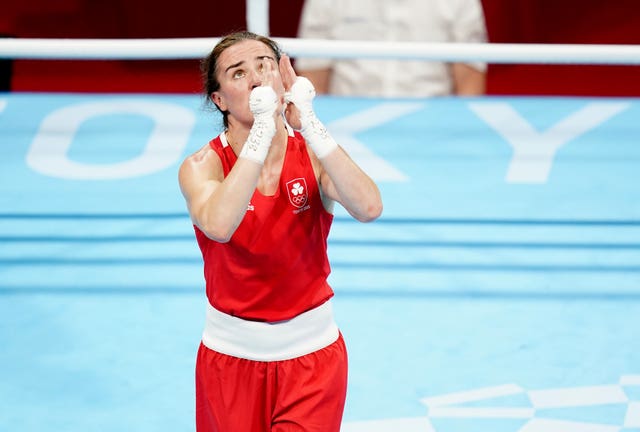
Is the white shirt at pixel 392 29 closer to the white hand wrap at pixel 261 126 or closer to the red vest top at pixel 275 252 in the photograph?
the red vest top at pixel 275 252

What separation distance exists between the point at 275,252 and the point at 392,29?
94.3 inches

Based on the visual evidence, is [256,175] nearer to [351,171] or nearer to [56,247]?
[351,171]

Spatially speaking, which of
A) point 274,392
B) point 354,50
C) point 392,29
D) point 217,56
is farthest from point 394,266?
point 217,56

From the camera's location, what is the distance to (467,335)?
122 inches

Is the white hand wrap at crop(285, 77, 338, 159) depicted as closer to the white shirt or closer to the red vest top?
the red vest top

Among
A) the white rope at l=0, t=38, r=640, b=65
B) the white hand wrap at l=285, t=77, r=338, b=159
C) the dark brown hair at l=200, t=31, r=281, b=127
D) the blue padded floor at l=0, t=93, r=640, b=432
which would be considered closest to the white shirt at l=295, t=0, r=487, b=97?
the blue padded floor at l=0, t=93, r=640, b=432

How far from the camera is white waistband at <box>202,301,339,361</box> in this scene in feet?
6.71

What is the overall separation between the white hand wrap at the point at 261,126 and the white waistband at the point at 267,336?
0.38 m

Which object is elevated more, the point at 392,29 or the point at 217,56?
the point at 217,56

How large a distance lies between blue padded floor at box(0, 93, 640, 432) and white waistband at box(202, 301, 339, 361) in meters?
0.71

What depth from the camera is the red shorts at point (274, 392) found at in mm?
2053

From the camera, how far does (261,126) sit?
6.18 feet

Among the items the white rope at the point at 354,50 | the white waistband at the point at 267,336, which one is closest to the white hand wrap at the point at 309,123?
the white waistband at the point at 267,336

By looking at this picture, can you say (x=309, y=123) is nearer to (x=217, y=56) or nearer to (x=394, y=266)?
(x=217, y=56)
